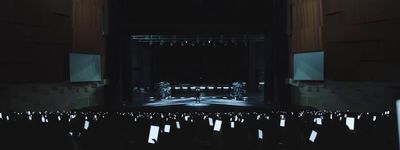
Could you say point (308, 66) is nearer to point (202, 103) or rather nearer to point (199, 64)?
point (202, 103)

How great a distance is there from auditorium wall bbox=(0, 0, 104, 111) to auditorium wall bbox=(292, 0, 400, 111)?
25.9 feet

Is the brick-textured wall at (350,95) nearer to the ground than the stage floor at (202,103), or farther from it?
farther from it

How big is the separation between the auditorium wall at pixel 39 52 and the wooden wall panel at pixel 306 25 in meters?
7.37

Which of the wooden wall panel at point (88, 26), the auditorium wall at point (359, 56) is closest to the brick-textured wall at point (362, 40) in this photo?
the auditorium wall at point (359, 56)

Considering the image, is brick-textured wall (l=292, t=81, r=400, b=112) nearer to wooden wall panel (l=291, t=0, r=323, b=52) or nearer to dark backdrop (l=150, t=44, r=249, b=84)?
wooden wall panel (l=291, t=0, r=323, b=52)

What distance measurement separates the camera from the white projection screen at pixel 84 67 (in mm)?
15298

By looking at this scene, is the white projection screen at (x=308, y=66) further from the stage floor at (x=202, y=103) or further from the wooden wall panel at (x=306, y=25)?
the stage floor at (x=202, y=103)

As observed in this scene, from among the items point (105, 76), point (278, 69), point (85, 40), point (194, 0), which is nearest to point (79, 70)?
point (85, 40)

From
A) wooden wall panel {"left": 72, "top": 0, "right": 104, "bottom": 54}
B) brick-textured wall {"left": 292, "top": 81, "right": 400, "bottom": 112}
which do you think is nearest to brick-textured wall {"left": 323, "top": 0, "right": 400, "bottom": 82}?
brick-textured wall {"left": 292, "top": 81, "right": 400, "bottom": 112}

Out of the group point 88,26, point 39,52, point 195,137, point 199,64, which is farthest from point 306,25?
point 199,64

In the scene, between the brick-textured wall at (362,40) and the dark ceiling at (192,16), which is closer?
the brick-textured wall at (362,40)

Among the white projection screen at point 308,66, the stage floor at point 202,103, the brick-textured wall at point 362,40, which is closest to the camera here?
the brick-textured wall at point 362,40

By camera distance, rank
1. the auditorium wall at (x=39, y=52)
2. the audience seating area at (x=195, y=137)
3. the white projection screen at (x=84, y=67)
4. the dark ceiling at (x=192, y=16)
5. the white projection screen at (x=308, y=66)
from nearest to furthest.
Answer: the audience seating area at (x=195, y=137) < the auditorium wall at (x=39, y=52) < the white projection screen at (x=84, y=67) < the white projection screen at (x=308, y=66) < the dark ceiling at (x=192, y=16)

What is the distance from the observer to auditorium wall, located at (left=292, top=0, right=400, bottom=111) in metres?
A: 12.7
